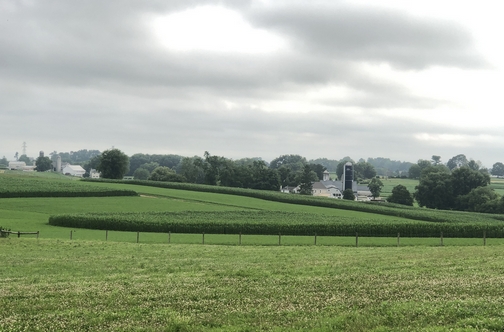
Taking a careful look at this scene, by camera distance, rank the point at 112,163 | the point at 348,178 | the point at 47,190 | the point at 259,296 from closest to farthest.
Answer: the point at 259,296, the point at 47,190, the point at 112,163, the point at 348,178

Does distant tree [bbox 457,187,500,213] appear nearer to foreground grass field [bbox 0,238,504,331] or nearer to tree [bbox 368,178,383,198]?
tree [bbox 368,178,383,198]

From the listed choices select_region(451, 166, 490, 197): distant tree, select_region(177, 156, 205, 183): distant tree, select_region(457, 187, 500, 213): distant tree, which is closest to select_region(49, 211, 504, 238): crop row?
Answer: select_region(457, 187, 500, 213): distant tree

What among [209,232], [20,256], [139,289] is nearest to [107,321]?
[139,289]

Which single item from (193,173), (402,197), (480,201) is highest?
(193,173)

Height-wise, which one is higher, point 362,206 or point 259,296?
point 259,296

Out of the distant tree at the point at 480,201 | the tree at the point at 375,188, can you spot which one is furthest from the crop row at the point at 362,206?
the tree at the point at 375,188

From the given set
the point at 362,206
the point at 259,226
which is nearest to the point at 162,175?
the point at 362,206

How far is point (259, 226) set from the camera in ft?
176

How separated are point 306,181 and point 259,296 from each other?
480 feet

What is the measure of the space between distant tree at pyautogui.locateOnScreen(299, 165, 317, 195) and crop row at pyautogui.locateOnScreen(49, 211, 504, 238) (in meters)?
99.1

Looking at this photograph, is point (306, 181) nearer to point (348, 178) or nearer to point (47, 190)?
point (348, 178)

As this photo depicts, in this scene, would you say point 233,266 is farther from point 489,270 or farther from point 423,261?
point 489,270

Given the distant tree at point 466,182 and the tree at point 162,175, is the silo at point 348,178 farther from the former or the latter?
the tree at point 162,175

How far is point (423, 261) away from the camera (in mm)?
21766
